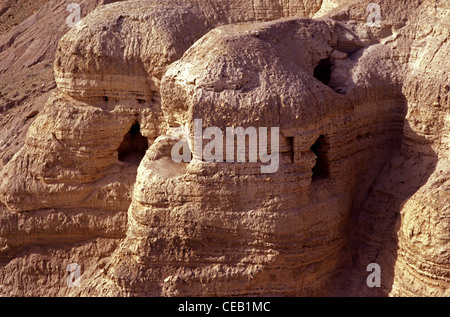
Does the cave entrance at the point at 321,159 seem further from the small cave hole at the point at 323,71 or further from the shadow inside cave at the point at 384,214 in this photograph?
the small cave hole at the point at 323,71

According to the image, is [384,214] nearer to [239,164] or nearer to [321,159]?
[321,159]

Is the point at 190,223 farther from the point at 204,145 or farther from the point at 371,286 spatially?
the point at 371,286

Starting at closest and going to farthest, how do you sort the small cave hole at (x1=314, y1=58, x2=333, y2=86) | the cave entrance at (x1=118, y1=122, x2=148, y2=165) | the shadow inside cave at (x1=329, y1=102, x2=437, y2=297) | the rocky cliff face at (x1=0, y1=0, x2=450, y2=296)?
the rocky cliff face at (x1=0, y1=0, x2=450, y2=296) → the shadow inside cave at (x1=329, y1=102, x2=437, y2=297) → the small cave hole at (x1=314, y1=58, x2=333, y2=86) → the cave entrance at (x1=118, y1=122, x2=148, y2=165)

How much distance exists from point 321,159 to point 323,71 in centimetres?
169

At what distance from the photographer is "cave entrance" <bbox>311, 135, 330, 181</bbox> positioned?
13922mm

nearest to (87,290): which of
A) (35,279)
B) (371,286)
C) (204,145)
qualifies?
(35,279)

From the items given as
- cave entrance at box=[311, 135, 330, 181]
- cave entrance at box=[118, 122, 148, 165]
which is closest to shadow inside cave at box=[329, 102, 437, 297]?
cave entrance at box=[311, 135, 330, 181]

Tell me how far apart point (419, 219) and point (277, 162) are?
236 cm

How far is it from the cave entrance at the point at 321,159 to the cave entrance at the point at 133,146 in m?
3.81

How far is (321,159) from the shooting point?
1410 centimetres

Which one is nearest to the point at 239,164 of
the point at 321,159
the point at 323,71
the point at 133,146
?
the point at 321,159

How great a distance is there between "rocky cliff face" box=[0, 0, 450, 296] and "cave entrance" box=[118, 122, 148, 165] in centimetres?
4

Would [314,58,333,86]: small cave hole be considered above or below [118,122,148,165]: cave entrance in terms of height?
above

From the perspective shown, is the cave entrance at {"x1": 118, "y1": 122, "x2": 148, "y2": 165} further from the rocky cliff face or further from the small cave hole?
the small cave hole
